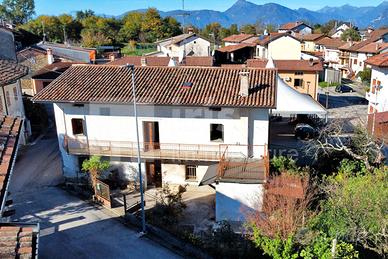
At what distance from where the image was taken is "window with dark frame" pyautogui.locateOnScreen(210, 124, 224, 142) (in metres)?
22.8

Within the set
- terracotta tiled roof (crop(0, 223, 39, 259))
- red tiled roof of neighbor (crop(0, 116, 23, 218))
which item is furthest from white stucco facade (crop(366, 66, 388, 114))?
terracotta tiled roof (crop(0, 223, 39, 259))

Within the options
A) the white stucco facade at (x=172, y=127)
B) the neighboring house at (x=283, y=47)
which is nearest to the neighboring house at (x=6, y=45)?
the white stucco facade at (x=172, y=127)

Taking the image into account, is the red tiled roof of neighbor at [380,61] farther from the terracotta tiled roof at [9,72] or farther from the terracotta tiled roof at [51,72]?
the terracotta tiled roof at [51,72]

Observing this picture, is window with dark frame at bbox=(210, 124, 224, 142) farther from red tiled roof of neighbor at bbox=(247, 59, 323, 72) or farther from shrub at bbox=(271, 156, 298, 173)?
red tiled roof of neighbor at bbox=(247, 59, 323, 72)

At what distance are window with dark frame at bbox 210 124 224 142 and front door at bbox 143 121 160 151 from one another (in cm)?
333

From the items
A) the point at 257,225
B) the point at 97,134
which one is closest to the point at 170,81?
the point at 97,134

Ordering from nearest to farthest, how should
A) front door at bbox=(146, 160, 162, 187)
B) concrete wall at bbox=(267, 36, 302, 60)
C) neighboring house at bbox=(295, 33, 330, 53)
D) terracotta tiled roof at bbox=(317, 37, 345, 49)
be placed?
front door at bbox=(146, 160, 162, 187) < concrete wall at bbox=(267, 36, 302, 60) < terracotta tiled roof at bbox=(317, 37, 345, 49) < neighboring house at bbox=(295, 33, 330, 53)

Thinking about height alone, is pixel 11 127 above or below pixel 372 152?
above

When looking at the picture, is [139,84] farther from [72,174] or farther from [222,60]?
[222,60]

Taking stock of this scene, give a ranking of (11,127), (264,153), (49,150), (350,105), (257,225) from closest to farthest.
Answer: (11,127), (257,225), (264,153), (49,150), (350,105)

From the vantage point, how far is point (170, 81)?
24.3 metres

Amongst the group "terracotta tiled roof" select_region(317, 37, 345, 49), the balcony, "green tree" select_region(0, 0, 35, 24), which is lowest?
the balcony

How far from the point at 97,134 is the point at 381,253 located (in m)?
16.6

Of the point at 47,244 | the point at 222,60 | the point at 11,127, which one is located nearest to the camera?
the point at 11,127
